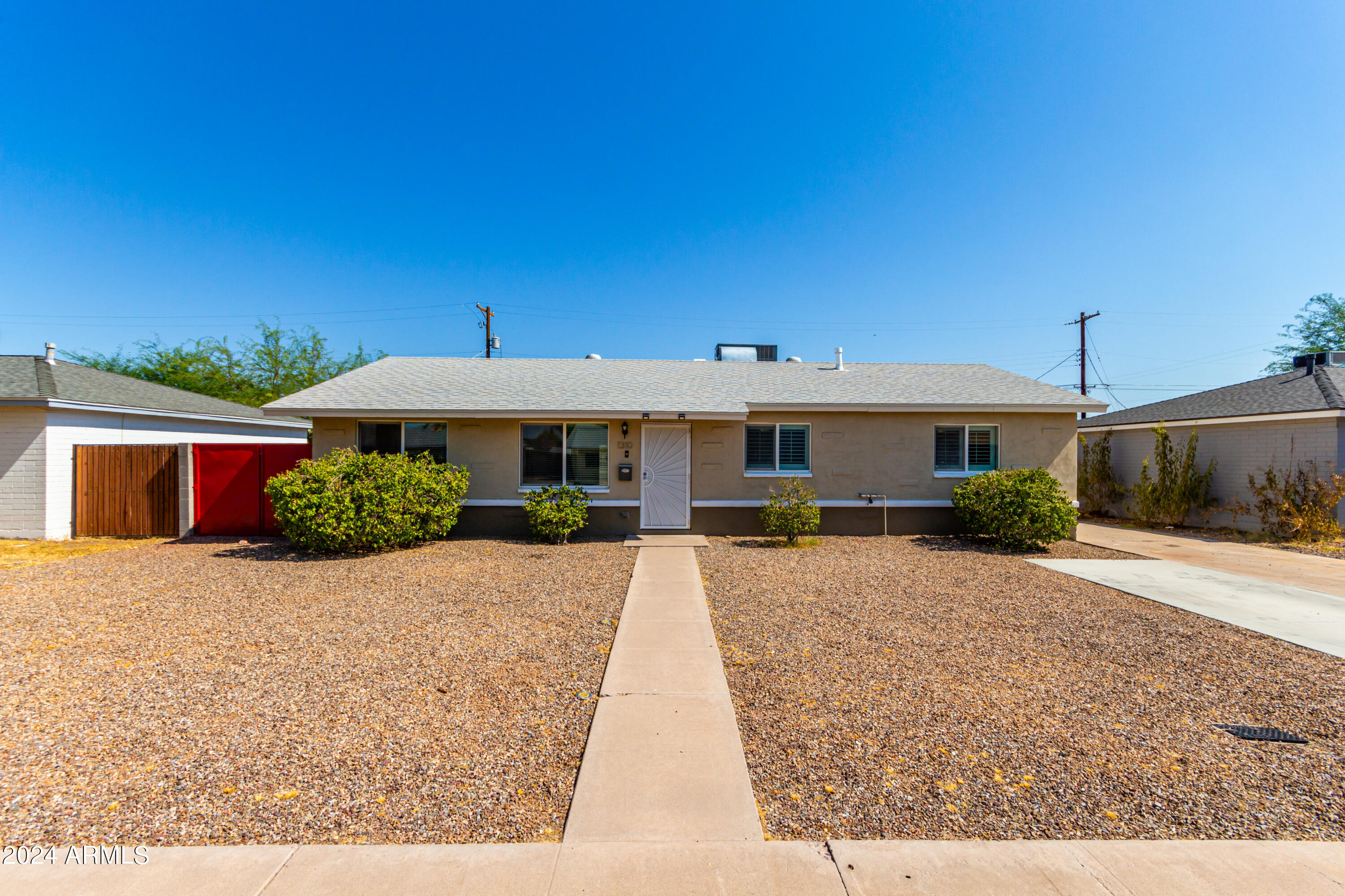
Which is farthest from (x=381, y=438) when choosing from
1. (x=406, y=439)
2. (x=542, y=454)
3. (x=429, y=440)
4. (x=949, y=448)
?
(x=949, y=448)

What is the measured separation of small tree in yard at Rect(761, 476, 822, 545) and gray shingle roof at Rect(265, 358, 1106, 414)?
1835mm

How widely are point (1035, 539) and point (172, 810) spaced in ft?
37.9

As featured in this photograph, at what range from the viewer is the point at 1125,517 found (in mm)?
15469

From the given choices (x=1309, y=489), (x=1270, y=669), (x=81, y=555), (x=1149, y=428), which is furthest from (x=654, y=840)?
(x=1149, y=428)

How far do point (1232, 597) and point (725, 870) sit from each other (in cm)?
813

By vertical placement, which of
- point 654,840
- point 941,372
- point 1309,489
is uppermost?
point 941,372

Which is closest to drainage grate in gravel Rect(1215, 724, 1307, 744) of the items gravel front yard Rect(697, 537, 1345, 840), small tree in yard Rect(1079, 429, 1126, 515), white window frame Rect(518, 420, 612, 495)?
gravel front yard Rect(697, 537, 1345, 840)

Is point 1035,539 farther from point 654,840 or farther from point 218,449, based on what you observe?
point 218,449

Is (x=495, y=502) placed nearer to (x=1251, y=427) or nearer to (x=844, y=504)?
(x=844, y=504)

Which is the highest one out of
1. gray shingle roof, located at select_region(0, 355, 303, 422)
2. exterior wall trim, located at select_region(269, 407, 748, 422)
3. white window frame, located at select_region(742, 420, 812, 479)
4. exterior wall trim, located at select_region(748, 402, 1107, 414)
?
gray shingle roof, located at select_region(0, 355, 303, 422)

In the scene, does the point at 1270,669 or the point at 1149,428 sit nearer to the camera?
the point at 1270,669

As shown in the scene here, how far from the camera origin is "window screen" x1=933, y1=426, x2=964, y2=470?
11.8 meters

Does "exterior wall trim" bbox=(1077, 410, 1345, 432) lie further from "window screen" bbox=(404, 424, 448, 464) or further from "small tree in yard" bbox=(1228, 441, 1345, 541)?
"window screen" bbox=(404, 424, 448, 464)

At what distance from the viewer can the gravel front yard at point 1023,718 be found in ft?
9.09
